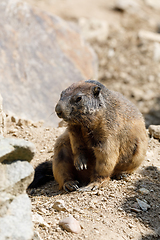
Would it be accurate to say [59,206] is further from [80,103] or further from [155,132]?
[155,132]

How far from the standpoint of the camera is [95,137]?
20.1 ft

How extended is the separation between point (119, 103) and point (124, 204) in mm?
A: 2053

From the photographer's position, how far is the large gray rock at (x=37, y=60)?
32.3 feet

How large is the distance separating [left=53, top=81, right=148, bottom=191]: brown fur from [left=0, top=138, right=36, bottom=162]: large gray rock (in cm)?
185

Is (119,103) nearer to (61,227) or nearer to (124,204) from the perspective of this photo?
(124,204)

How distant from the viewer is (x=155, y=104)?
15.8m

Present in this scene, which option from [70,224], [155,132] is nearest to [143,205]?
[70,224]

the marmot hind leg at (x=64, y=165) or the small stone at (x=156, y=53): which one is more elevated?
the small stone at (x=156, y=53)

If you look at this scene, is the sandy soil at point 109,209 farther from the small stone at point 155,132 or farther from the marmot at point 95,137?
the small stone at point 155,132

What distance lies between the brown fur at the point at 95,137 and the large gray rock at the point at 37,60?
3.00 meters

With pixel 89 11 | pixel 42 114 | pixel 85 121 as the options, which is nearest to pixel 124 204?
pixel 85 121

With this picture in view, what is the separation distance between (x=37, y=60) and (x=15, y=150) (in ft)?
25.8

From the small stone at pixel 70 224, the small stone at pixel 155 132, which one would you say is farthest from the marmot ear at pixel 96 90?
the small stone at pixel 155 132

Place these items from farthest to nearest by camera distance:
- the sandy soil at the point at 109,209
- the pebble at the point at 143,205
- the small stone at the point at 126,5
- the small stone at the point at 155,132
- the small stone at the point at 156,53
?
the small stone at the point at 126,5
the small stone at the point at 156,53
the small stone at the point at 155,132
the pebble at the point at 143,205
the sandy soil at the point at 109,209
